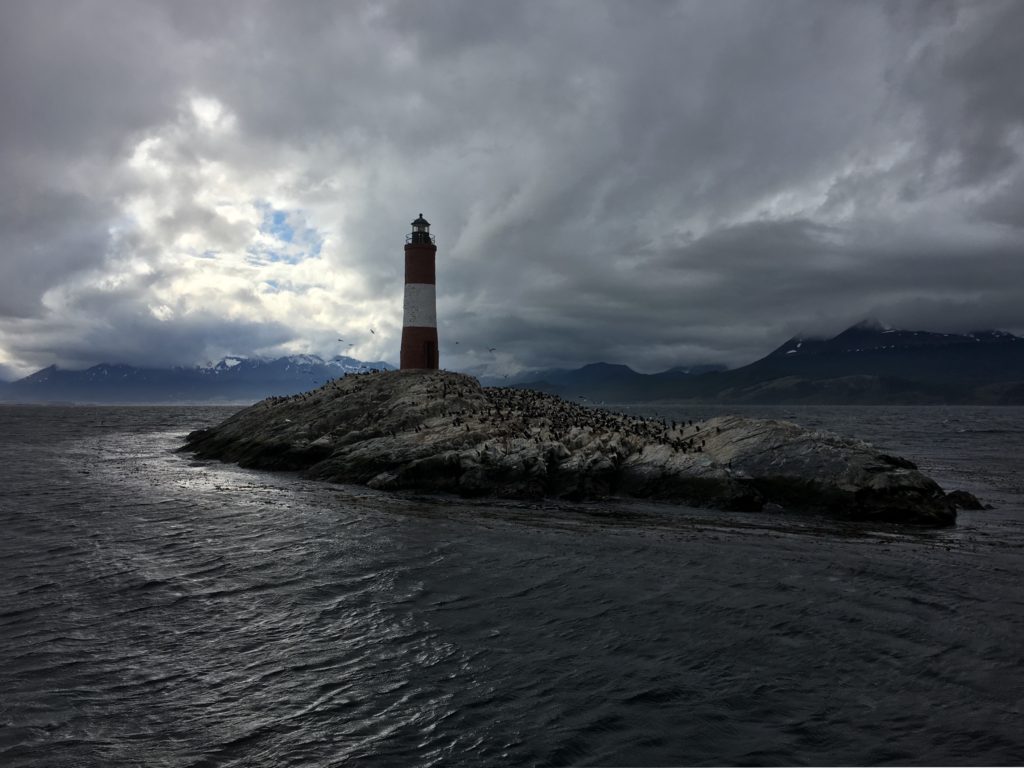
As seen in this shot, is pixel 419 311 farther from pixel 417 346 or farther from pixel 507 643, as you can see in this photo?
pixel 507 643

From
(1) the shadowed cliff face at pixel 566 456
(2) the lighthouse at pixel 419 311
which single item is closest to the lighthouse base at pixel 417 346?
(2) the lighthouse at pixel 419 311

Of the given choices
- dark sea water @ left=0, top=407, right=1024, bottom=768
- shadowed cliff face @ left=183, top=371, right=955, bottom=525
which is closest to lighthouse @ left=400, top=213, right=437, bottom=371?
shadowed cliff face @ left=183, top=371, right=955, bottom=525

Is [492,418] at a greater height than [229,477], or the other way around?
[492,418]

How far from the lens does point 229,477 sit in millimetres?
36281

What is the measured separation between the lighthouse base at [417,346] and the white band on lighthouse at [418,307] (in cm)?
47

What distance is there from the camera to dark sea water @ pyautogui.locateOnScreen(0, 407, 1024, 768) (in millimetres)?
8594

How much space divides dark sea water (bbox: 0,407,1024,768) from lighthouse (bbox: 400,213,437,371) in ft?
109

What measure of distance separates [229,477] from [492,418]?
52.5 ft

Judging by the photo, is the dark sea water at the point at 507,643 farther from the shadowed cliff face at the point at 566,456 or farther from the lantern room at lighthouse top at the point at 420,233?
the lantern room at lighthouse top at the point at 420,233

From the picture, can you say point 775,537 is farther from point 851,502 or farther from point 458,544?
point 458,544

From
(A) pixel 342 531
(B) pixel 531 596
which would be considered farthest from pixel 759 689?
(A) pixel 342 531

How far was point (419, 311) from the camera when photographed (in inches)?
2191

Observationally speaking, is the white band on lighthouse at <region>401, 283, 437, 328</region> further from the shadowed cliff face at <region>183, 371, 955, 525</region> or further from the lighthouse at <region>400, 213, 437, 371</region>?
the shadowed cliff face at <region>183, 371, 955, 525</region>

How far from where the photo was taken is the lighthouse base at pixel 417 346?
55.4m
